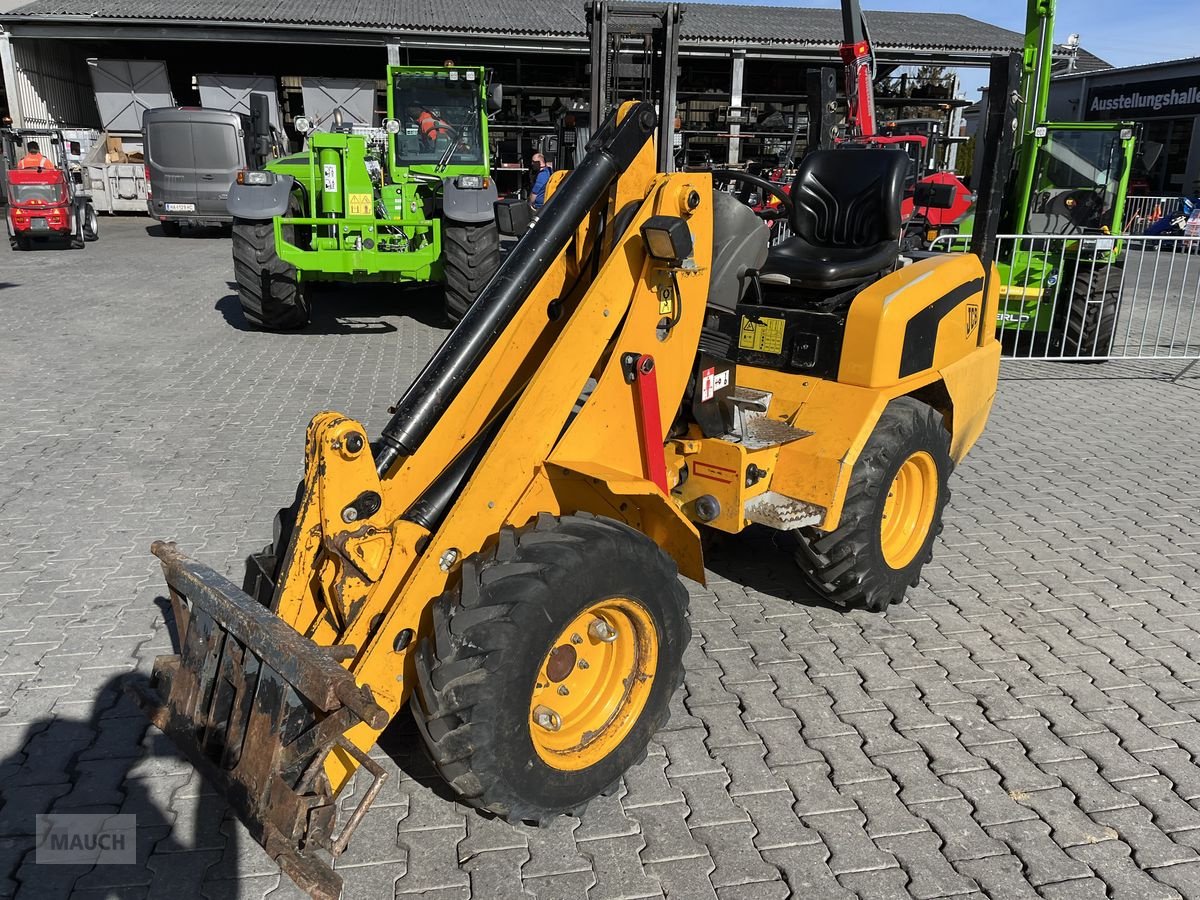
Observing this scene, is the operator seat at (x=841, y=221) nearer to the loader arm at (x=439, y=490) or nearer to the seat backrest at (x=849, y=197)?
the seat backrest at (x=849, y=197)

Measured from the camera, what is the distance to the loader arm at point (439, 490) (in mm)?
A: 2328

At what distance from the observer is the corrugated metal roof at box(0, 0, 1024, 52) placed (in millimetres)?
23469

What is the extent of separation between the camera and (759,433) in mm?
3859

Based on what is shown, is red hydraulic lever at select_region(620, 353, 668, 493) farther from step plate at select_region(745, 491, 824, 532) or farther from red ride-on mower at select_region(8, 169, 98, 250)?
red ride-on mower at select_region(8, 169, 98, 250)

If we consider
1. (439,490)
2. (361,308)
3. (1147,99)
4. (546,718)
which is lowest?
(361,308)

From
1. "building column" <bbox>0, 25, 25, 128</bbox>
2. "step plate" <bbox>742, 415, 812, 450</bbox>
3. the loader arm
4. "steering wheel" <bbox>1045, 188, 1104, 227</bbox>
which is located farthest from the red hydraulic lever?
"building column" <bbox>0, 25, 25, 128</bbox>

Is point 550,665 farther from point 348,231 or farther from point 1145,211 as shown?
point 1145,211

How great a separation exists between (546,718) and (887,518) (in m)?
2.17

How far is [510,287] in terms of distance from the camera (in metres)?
3.01

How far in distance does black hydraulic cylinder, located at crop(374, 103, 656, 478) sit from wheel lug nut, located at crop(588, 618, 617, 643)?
31.1 inches

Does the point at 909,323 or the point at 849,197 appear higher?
the point at 849,197

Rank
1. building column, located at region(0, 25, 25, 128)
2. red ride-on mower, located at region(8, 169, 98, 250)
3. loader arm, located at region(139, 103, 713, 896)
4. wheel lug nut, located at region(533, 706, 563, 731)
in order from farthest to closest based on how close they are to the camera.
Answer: building column, located at region(0, 25, 25, 128) → red ride-on mower, located at region(8, 169, 98, 250) → wheel lug nut, located at region(533, 706, 563, 731) → loader arm, located at region(139, 103, 713, 896)

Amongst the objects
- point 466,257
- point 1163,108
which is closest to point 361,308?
point 466,257

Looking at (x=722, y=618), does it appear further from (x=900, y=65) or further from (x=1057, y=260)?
(x=900, y=65)
